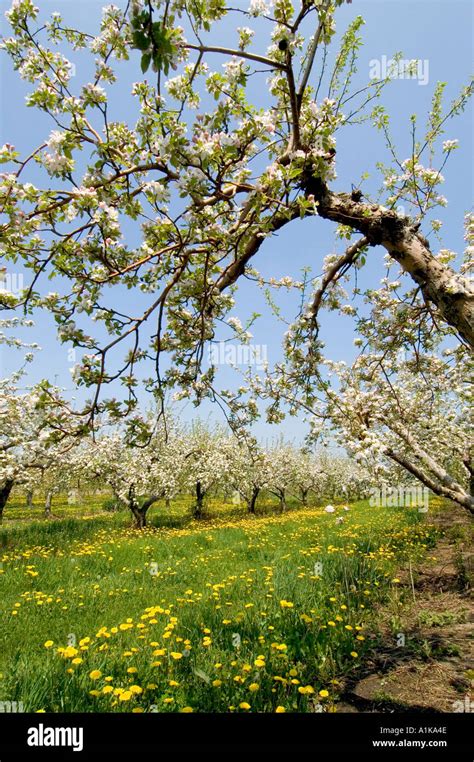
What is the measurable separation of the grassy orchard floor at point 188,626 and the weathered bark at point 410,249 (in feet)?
10.5

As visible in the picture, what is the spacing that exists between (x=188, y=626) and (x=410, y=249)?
4865 mm

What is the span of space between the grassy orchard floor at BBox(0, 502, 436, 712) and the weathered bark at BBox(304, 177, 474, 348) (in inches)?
127

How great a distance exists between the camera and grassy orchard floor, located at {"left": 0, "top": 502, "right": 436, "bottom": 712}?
3.44 meters

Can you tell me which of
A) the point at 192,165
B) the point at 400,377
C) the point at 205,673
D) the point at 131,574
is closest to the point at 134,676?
the point at 205,673

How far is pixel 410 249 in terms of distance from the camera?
2883 mm

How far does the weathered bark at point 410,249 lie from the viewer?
254cm
